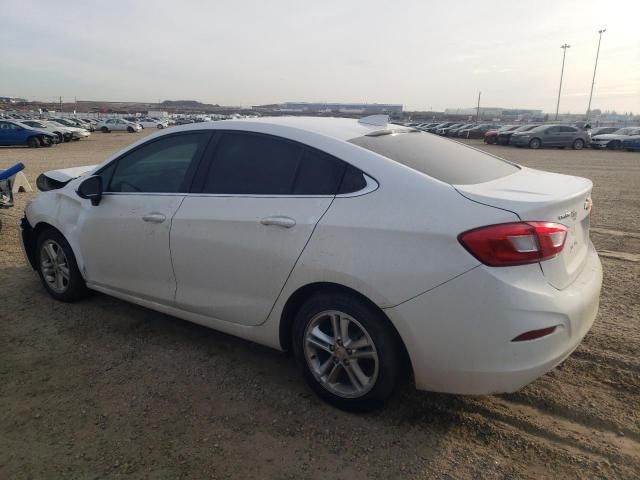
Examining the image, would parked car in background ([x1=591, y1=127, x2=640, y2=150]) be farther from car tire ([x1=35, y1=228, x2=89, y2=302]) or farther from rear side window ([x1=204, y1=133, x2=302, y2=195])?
car tire ([x1=35, y1=228, x2=89, y2=302])

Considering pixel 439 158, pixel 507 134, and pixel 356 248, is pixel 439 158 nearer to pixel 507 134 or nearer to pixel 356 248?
pixel 356 248

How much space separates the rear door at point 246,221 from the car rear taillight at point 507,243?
0.85 meters

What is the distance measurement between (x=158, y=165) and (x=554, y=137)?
105ft

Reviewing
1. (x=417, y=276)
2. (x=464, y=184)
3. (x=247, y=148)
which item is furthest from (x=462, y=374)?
(x=247, y=148)

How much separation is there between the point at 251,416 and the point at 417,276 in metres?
1.30

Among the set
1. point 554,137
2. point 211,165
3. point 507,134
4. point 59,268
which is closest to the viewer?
point 211,165

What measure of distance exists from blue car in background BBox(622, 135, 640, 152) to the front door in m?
32.2

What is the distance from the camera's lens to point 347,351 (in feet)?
9.00

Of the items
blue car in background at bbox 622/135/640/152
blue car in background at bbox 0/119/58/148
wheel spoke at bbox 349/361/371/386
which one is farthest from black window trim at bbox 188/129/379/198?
blue car in background at bbox 622/135/640/152

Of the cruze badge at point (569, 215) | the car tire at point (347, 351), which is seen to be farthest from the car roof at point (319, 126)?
the cruze badge at point (569, 215)

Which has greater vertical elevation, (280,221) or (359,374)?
(280,221)

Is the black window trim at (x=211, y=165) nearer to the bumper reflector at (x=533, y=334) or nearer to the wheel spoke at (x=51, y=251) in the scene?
the bumper reflector at (x=533, y=334)

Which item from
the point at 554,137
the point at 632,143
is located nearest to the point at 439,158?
the point at 554,137

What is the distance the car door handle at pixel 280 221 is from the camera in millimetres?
2832
